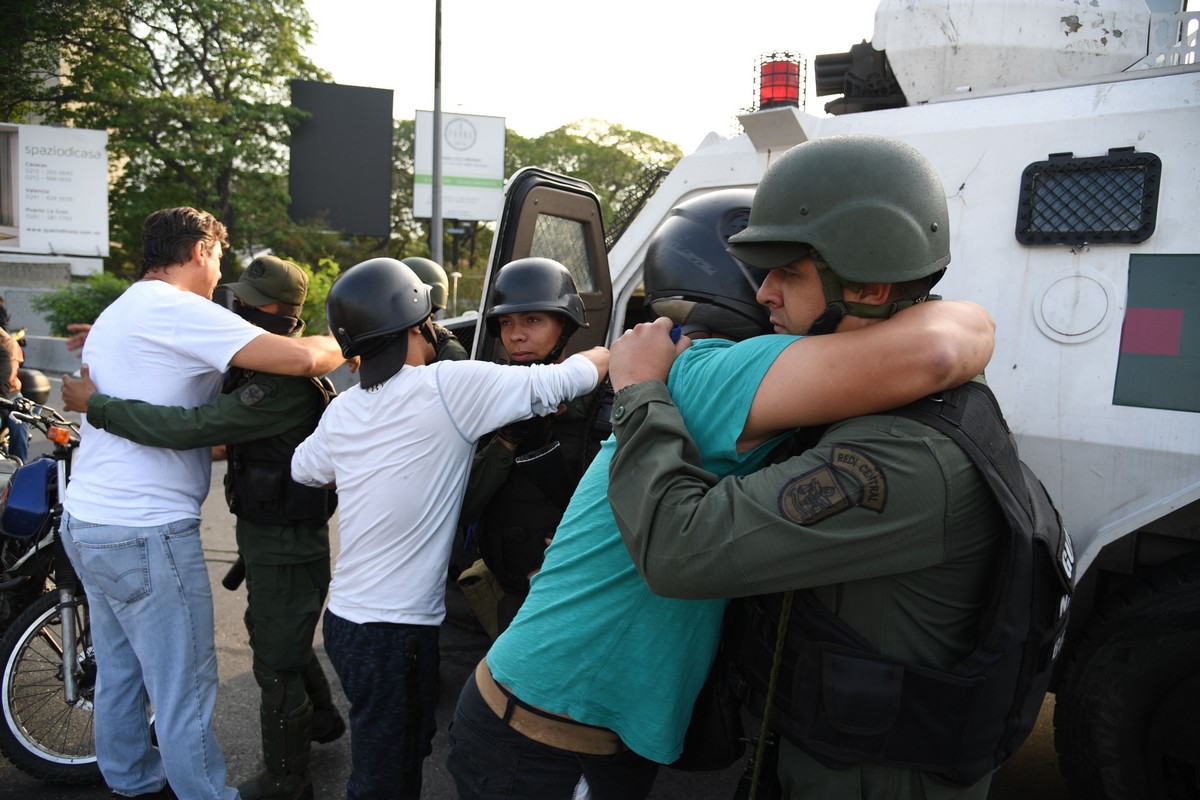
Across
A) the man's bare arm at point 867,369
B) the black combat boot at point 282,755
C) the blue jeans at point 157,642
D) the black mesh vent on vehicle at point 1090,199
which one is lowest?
the black combat boot at point 282,755

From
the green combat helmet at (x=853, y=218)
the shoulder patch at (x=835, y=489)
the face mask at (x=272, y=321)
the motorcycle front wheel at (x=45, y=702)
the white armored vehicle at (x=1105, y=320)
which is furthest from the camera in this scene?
the face mask at (x=272, y=321)

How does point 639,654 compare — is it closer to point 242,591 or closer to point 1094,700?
point 1094,700

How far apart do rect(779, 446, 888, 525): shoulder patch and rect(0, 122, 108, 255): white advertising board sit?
22197 millimetres

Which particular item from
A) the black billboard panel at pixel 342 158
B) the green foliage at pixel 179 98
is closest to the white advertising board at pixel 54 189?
the green foliage at pixel 179 98

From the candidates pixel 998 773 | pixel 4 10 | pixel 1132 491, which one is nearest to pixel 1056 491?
pixel 1132 491

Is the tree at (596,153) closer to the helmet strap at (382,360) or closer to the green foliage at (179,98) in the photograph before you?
the green foliage at (179,98)

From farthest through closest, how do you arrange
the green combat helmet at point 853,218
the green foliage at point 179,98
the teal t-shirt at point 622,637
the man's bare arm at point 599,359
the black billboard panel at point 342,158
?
the black billboard panel at point 342,158 → the green foliage at point 179,98 → the man's bare arm at point 599,359 → the teal t-shirt at point 622,637 → the green combat helmet at point 853,218

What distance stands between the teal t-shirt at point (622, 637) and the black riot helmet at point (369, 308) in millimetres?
1099

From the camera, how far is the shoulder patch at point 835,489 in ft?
3.91

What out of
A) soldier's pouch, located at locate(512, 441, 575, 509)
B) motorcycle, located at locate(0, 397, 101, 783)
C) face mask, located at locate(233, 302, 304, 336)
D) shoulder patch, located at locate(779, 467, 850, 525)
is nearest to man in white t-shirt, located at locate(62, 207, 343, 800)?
face mask, located at locate(233, 302, 304, 336)

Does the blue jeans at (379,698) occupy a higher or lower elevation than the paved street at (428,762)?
higher

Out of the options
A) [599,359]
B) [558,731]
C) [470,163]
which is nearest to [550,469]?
[599,359]

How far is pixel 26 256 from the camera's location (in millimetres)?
19906

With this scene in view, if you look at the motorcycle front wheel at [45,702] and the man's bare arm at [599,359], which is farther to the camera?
the motorcycle front wheel at [45,702]
